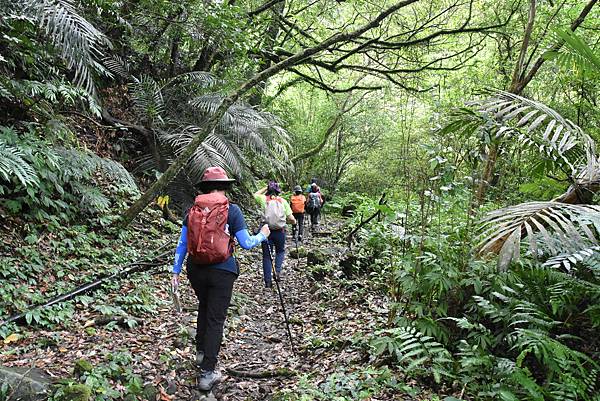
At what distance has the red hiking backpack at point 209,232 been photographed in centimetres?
349

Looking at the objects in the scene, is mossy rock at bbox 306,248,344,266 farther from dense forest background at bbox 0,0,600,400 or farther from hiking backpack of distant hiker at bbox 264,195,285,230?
hiking backpack of distant hiker at bbox 264,195,285,230

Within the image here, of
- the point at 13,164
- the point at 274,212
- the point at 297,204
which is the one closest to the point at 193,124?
the point at 297,204

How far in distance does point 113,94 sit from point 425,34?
769 cm

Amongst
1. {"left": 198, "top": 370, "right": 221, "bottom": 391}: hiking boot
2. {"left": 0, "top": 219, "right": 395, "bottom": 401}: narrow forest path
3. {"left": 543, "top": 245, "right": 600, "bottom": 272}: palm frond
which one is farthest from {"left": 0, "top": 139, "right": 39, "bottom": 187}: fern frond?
{"left": 543, "top": 245, "right": 600, "bottom": 272}: palm frond

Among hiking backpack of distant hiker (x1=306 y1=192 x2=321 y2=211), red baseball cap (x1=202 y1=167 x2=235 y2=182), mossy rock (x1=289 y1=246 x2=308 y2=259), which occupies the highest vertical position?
red baseball cap (x1=202 y1=167 x2=235 y2=182)

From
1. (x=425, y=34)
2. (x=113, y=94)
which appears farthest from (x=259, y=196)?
(x=425, y=34)

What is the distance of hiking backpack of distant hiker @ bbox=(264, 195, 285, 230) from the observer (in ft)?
22.1

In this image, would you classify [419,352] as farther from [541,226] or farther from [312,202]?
[312,202]

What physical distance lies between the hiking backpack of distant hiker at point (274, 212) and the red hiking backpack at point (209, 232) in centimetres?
308

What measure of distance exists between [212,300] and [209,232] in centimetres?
63

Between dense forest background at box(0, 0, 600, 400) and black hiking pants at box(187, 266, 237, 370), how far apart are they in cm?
65

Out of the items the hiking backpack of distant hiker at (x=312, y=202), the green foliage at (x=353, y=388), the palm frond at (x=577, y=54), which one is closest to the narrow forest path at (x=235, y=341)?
the green foliage at (x=353, y=388)

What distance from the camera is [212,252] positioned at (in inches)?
137

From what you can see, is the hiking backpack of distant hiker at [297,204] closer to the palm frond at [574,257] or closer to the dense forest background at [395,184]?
the dense forest background at [395,184]
